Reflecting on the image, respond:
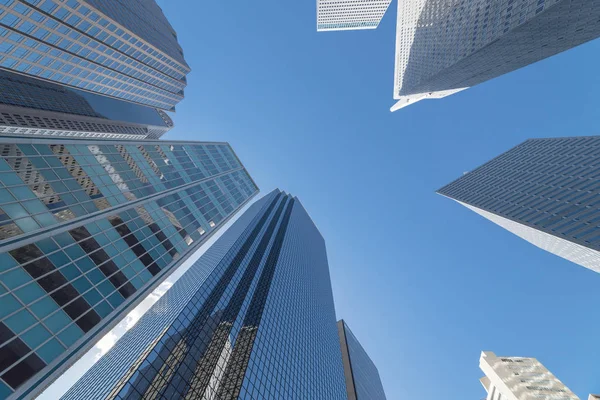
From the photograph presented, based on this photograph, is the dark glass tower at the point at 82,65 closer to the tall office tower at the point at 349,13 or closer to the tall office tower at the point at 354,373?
the tall office tower at the point at 349,13

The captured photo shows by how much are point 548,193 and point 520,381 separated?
5320cm

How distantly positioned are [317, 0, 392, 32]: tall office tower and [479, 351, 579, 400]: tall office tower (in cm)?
18952

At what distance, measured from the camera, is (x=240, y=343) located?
60.5 metres

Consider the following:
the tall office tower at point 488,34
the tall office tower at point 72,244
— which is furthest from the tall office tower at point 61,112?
the tall office tower at point 488,34

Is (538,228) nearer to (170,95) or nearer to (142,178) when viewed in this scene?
(142,178)

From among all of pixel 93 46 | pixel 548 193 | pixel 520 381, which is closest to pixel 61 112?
pixel 93 46

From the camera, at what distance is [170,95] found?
125 metres

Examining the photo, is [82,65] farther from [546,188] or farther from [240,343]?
[546,188]

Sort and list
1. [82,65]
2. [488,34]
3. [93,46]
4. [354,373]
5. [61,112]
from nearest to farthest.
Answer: [488,34], [93,46], [82,65], [61,112], [354,373]

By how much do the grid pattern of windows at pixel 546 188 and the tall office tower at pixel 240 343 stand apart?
67.1 metres

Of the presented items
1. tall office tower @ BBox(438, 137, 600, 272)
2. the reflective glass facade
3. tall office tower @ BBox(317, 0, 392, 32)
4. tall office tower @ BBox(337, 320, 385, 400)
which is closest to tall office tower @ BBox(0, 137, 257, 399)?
the reflective glass facade

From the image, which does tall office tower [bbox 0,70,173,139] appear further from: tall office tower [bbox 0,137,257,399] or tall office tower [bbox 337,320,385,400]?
tall office tower [bbox 337,320,385,400]

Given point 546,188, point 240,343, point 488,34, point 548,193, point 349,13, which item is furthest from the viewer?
point 349,13

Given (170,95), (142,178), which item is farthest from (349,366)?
(170,95)
